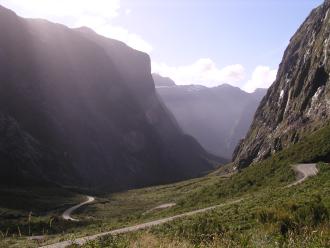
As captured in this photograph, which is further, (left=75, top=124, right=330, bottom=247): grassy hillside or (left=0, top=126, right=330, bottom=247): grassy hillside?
(left=0, top=126, right=330, bottom=247): grassy hillside

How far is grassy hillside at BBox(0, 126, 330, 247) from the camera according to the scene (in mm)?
11727

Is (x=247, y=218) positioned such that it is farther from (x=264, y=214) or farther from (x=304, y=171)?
(x=304, y=171)

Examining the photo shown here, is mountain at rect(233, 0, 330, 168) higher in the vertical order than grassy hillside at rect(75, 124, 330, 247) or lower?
higher

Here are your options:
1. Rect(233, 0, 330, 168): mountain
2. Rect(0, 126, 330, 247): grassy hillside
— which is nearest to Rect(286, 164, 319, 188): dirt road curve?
Rect(0, 126, 330, 247): grassy hillside

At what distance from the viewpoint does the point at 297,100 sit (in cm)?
12400

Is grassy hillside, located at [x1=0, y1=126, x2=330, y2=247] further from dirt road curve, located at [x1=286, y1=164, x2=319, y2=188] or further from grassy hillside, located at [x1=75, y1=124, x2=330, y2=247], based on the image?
dirt road curve, located at [x1=286, y1=164, x2=319, y2=188]

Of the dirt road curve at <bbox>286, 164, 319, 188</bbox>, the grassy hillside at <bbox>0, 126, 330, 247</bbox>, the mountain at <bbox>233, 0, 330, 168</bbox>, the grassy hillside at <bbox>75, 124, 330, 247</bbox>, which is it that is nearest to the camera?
the grassy hillside at <bbox>75, 124, 330, 247</bbox>

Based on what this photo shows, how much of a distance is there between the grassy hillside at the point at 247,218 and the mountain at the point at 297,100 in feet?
127

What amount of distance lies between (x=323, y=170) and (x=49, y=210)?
178 feet

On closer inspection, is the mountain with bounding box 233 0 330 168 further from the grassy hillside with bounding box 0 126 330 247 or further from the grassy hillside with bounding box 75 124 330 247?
the grassy hillside with bounding box 0 126 330 247

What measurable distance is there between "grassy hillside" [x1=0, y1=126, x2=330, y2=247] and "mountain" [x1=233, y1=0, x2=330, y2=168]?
38.7m

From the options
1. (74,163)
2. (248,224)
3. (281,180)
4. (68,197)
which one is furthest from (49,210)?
(74,163)

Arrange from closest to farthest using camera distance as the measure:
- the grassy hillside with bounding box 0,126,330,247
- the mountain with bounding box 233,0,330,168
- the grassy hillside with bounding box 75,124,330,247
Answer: the grassy hillside with bounding box 75,124,330,247
the grassy hillside with bounding box 0,126,330,247
the mountain with bounding box 233,0,330,168

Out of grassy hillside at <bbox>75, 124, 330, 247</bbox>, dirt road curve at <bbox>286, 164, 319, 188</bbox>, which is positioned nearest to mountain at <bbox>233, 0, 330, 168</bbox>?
grassy hillside at <bbox>75, 124, 330, 247</bbox>
